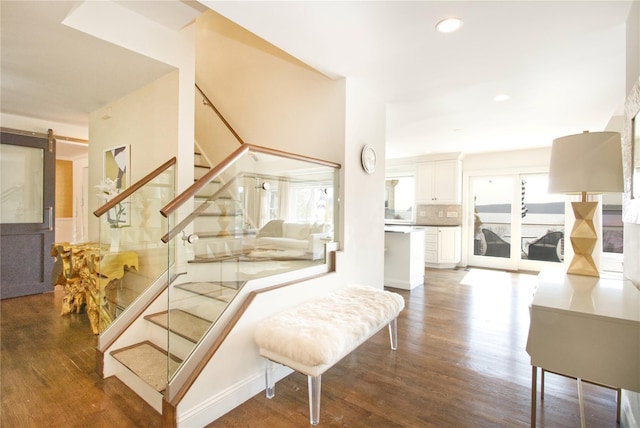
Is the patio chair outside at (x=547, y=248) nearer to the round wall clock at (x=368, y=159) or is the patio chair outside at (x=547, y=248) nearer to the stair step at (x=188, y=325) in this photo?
the round wall clock at (x=368, y=159)

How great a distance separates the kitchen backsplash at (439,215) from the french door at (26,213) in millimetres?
7053

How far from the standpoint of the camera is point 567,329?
1.38 meters

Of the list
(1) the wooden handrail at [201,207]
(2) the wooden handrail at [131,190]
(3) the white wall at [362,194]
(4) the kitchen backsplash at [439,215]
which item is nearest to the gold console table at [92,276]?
(2) the wooden handrail at [131,190]

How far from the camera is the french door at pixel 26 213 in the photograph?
13.9 ft

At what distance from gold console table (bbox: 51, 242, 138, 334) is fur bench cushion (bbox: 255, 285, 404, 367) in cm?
165

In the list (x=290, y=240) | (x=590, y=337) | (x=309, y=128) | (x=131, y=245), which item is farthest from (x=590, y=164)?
(x=131, y=245)

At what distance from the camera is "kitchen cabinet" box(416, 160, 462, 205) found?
6.77 m

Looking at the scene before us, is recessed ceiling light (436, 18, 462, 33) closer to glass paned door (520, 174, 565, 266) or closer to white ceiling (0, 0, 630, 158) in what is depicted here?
white ceiling (0, 0, 630, 158)

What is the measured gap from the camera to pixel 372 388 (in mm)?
2143

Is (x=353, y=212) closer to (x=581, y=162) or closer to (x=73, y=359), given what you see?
(x=581, y=162)

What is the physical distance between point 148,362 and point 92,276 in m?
1.39

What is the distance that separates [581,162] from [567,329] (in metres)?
1.15

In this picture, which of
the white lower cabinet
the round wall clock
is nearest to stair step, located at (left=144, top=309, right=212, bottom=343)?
the round wall clock

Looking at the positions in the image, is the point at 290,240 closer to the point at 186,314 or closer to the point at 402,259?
the point at 186,314
